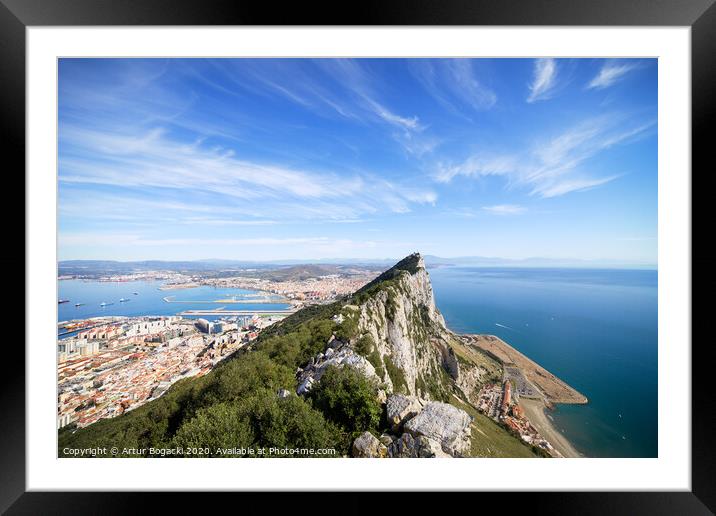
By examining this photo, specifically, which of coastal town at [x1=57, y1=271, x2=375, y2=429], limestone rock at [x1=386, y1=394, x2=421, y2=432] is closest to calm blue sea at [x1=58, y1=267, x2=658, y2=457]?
coastal town at [x1=57, y1=271, x2=375, y2=429]

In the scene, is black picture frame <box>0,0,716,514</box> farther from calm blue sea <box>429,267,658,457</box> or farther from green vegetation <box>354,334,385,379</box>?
green vegetation <box>354,334,385,379</box>

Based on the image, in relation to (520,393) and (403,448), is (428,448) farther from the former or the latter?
(520,393)

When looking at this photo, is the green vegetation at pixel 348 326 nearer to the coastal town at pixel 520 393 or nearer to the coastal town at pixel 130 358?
the coastal town at pixel 130 358

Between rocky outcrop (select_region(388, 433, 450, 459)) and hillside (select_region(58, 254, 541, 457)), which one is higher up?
hillside (select_region(58, 254, 541, 457))
